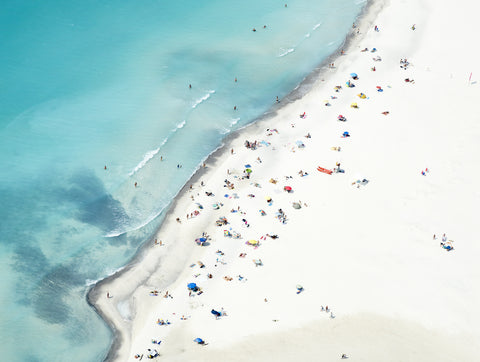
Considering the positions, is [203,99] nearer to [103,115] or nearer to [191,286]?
[103,115]

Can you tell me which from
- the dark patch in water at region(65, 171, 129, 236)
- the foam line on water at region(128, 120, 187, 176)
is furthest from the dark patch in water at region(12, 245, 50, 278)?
Answer: the foam line on water at region(128, 120, 187, 176)

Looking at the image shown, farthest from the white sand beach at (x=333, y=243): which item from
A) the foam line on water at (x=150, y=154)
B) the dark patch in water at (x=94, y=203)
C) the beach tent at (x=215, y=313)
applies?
the foam line on water at (x=150, y=154)

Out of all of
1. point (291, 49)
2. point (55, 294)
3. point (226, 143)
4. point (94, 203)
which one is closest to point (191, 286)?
point (55, 294)

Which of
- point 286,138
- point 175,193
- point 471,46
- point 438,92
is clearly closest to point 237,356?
point 175,193

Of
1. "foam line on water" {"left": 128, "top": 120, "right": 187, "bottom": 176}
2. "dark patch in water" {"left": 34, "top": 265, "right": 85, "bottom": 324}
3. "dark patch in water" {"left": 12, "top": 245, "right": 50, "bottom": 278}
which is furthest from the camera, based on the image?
"foam line on water" {"left": 128, "top": 120, "right": 187, "bottom": 176}

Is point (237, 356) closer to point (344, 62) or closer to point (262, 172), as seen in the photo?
point (262, 172)

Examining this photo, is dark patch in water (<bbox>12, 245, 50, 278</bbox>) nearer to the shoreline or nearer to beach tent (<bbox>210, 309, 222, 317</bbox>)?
the shoreline
